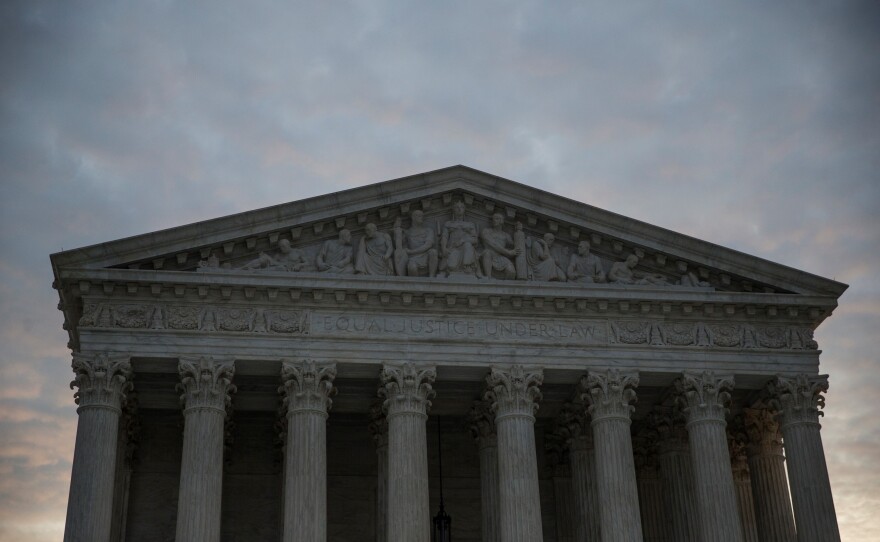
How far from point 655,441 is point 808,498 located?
20.7 feet

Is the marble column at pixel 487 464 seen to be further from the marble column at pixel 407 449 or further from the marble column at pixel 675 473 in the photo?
the marble column at pixel 675 473

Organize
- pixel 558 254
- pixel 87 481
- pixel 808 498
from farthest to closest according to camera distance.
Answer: pixel 558 254
pixel 808 498
pixel 87 481

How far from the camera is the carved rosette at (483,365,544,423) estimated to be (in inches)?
1369

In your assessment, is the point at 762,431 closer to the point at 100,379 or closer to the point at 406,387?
the point at 406,387

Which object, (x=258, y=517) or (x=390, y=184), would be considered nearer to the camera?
(x=390, y=184)

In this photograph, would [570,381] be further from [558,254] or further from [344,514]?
[344,514]

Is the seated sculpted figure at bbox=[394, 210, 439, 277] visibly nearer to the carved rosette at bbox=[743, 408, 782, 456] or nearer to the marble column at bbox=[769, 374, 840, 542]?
the marble column at bbox=[769, 374, 840, 542]

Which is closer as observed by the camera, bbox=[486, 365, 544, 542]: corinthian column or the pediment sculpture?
bbox=[486, 365, 544, 542]: corinthian column

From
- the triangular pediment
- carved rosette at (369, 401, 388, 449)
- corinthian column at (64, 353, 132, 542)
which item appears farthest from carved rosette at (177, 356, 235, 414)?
carved rosette at (369, 401, 388, 449)

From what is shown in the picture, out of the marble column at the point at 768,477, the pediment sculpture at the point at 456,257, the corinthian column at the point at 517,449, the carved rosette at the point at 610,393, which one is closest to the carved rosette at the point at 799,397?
the marble column at the point at 768,477

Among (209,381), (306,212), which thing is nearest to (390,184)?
(306,212)

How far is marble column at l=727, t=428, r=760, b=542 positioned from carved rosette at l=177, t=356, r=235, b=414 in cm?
1777

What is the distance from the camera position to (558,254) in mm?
37281

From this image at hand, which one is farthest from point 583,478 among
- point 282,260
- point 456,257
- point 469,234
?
point 282,260
